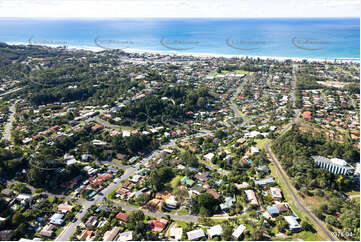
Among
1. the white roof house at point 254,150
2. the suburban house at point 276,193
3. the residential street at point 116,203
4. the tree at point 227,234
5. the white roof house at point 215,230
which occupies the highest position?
the white roof house at point 254,150

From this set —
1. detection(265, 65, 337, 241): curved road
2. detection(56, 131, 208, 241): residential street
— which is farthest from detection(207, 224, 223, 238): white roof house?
detection(265, 65, 337, 241): curved road

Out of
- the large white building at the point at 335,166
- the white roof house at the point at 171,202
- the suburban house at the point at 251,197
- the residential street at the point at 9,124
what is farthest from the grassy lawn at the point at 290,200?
the residential street at the point at 9,124

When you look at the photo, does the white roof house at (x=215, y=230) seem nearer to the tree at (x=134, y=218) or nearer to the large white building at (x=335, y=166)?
the tree at (x=134, y=218)

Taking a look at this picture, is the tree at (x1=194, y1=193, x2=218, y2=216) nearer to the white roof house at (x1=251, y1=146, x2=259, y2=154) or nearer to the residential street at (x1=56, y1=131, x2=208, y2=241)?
the residential street at (x1=56, y1=131, x2=208, y2=241)

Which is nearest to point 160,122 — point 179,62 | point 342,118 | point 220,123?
point 220,123

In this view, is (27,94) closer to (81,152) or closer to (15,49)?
(81,152)

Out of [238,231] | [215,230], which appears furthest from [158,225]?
[238,231]
